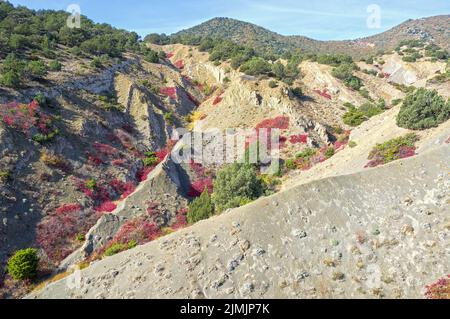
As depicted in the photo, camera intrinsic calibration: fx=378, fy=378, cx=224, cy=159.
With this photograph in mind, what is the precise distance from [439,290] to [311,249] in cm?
587

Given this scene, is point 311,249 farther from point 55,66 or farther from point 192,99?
point 192,99

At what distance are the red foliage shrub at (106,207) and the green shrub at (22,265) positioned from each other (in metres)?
9.24

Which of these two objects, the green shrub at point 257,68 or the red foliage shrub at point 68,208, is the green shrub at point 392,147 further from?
the green shrub at point 257,68

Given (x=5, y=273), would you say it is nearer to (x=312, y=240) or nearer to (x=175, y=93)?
(x=312, y=240)

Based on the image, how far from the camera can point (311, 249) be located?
64.2ft

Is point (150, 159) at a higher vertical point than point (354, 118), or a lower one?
lower

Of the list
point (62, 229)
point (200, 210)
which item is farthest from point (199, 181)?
point (62, 229)

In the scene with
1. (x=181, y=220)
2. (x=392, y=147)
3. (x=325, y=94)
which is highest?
(x=325, y=94)

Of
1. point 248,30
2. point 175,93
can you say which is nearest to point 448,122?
point 175,93

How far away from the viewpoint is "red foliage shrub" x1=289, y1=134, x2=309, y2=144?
157 ft

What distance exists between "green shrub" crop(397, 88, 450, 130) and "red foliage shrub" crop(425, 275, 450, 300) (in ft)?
73.3

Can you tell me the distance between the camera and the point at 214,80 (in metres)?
77.9

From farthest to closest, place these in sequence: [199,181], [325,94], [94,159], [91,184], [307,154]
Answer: [325,94]
[307,154]
[199,181]
[94,159]
[91,184]

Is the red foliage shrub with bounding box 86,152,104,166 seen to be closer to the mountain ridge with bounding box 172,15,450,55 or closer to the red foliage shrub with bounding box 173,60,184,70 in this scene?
the red foliage shrub with bounding box 173,60,184,70
